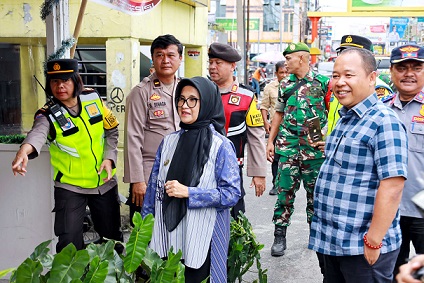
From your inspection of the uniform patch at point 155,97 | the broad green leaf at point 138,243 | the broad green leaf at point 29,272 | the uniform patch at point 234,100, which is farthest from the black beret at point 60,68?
the broad green leaf at point 29,272

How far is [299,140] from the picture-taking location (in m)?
5.61

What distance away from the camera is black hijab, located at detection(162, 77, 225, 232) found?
345 centimetres

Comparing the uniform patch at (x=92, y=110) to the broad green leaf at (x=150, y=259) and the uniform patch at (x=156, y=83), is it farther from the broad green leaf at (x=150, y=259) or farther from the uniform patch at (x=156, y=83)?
the broad green leaf at (x=150, y=259)

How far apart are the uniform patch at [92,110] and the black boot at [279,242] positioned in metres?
2.28

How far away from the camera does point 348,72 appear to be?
3.22 meters

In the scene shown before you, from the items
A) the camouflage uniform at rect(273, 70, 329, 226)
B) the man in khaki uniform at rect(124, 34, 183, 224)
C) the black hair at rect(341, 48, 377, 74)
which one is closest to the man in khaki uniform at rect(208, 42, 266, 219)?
the man in khaki uniform at rect(124, 34, 183, 224)

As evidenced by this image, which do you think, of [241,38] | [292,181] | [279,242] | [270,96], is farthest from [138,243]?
[241,38]

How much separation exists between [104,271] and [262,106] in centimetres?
674

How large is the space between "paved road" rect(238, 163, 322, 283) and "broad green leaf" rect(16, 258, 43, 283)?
2464 millimetres

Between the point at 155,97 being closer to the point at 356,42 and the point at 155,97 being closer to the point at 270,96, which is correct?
the point at 356,42

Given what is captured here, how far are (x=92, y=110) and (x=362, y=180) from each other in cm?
218

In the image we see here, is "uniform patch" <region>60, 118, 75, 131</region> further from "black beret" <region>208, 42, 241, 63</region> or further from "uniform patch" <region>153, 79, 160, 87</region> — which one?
"black beret" <region>208, 42, 241, 63</region>

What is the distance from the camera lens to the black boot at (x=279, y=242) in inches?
234

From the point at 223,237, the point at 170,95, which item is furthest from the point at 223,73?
the point at 223,237
